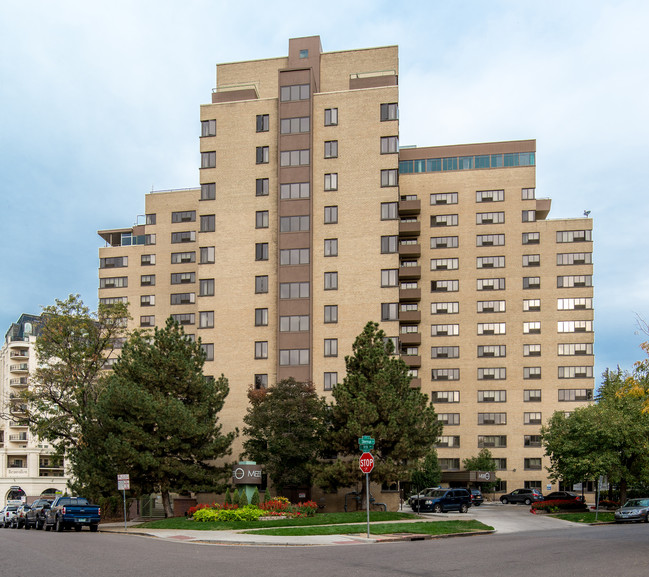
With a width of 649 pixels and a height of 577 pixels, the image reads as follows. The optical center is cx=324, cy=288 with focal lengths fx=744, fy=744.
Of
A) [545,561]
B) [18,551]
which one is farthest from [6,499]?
[545,561]

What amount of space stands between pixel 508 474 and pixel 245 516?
5349 centimetres

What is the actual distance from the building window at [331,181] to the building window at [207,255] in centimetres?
1161

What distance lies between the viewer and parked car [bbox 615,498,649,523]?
4416 centimetres

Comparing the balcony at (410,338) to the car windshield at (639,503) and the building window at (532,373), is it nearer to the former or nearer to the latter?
the building window at (532,373)

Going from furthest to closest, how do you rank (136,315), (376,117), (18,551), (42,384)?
(136,315) → (376,117) → (42,384) → (18,551)

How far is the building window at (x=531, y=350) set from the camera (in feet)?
282

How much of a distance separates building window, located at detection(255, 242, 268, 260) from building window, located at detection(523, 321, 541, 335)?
120 feet

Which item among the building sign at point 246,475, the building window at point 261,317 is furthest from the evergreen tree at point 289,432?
the building window at point 261,317

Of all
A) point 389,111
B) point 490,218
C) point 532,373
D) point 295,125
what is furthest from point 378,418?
point 490,218

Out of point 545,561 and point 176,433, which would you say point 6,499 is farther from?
point 545,561

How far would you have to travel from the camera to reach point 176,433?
42.9m

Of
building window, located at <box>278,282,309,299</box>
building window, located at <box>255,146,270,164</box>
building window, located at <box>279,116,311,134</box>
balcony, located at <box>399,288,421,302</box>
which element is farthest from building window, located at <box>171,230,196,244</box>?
building window, located at <box>278,282,309,299</box>

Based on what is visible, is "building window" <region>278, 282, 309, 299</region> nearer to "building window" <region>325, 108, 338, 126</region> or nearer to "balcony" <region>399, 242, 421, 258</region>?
"building window" <region>325, 108, 338, 126</region>

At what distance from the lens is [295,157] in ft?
216
